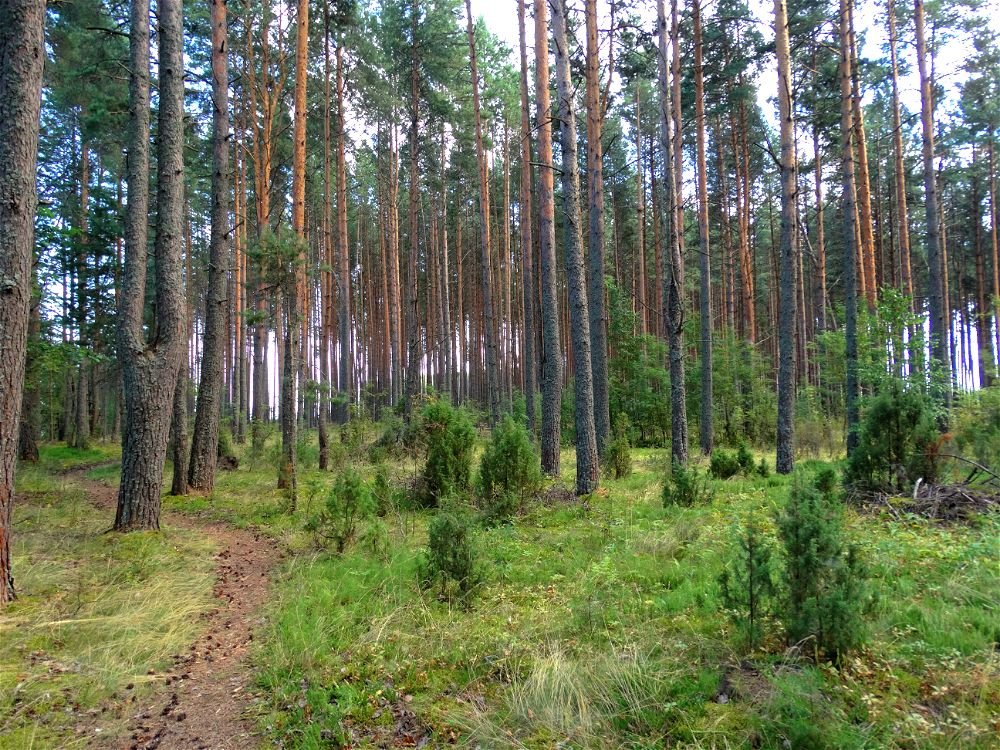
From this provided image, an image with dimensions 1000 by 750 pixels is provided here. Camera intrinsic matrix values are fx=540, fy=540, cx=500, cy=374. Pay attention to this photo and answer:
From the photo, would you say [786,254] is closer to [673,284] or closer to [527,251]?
[673,284]

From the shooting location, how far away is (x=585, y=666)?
10.6 ft

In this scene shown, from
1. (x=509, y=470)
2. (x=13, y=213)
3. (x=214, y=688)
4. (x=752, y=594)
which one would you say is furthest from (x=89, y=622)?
(x=509, y=470)

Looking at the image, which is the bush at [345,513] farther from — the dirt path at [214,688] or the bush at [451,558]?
the bush at [451,558]

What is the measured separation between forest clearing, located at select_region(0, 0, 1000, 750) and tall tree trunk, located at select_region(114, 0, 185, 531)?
5 centimetres

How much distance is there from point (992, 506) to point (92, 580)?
878cm

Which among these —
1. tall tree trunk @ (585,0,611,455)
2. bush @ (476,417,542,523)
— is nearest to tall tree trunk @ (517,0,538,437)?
tall tree trunk @ (585,0,611,455)

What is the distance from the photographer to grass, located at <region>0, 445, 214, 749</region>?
3.12 m

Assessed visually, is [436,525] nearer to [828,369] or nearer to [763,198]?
[828,369]

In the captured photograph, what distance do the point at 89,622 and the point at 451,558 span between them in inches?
110

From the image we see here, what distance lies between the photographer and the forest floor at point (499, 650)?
2.71 m

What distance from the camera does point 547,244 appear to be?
11.0m

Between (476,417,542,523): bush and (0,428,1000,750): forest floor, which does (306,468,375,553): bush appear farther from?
(476,417,542,523): bush

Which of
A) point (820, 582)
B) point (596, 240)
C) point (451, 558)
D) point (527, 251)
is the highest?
point (527, 251)

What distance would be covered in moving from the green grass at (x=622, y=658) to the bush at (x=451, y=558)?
0.48 feet
